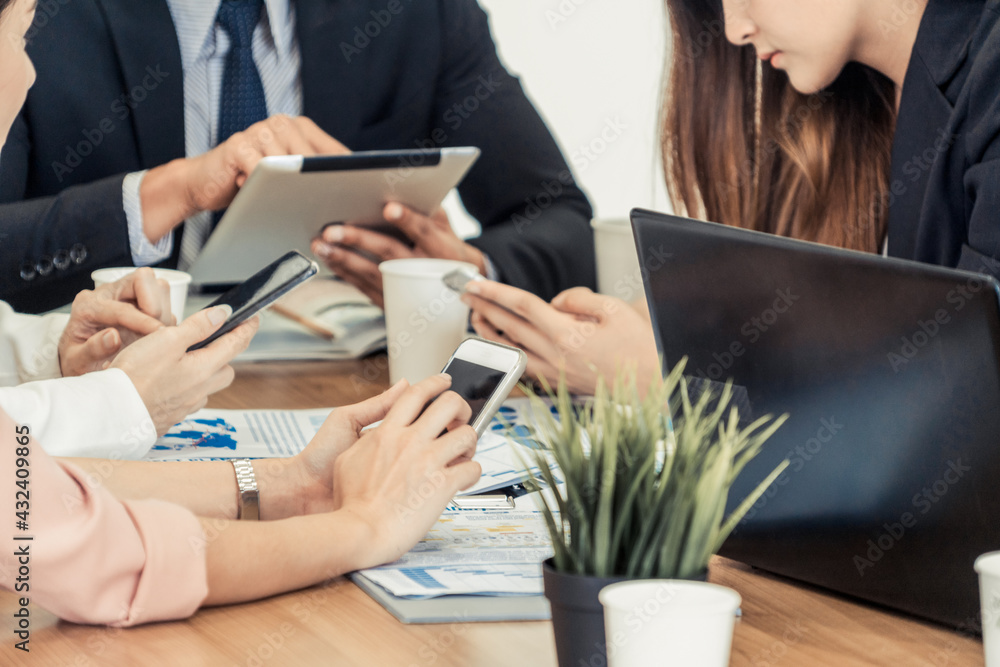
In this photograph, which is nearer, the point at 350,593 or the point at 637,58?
the point at 350,593

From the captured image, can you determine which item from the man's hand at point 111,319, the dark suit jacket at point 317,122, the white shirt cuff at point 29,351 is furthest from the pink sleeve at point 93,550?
the dark suit jacket at point 317,122

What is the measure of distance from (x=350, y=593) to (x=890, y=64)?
0.99 meters

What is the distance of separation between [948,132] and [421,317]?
593 mm

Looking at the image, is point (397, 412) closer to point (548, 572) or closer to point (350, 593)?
point (350, 593)

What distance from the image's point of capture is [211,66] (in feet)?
5.49

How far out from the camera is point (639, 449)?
1.59 feet

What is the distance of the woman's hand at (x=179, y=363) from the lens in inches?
37.9

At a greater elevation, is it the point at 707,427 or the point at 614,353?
the point at 707,427

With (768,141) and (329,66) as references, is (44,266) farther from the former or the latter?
(768,141)

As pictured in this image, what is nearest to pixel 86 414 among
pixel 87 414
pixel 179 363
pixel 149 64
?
pixel 87 414

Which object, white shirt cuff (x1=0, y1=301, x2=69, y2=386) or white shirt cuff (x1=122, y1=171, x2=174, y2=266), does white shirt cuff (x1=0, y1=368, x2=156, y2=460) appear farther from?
white shirt cuff (x1=122, y1=171, x2=174, y2=266)

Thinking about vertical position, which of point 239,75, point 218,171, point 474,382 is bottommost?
point 474,382

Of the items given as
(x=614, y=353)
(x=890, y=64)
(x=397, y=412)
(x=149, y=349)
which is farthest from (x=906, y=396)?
(x=890, y=64)

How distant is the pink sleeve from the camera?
565 mm
